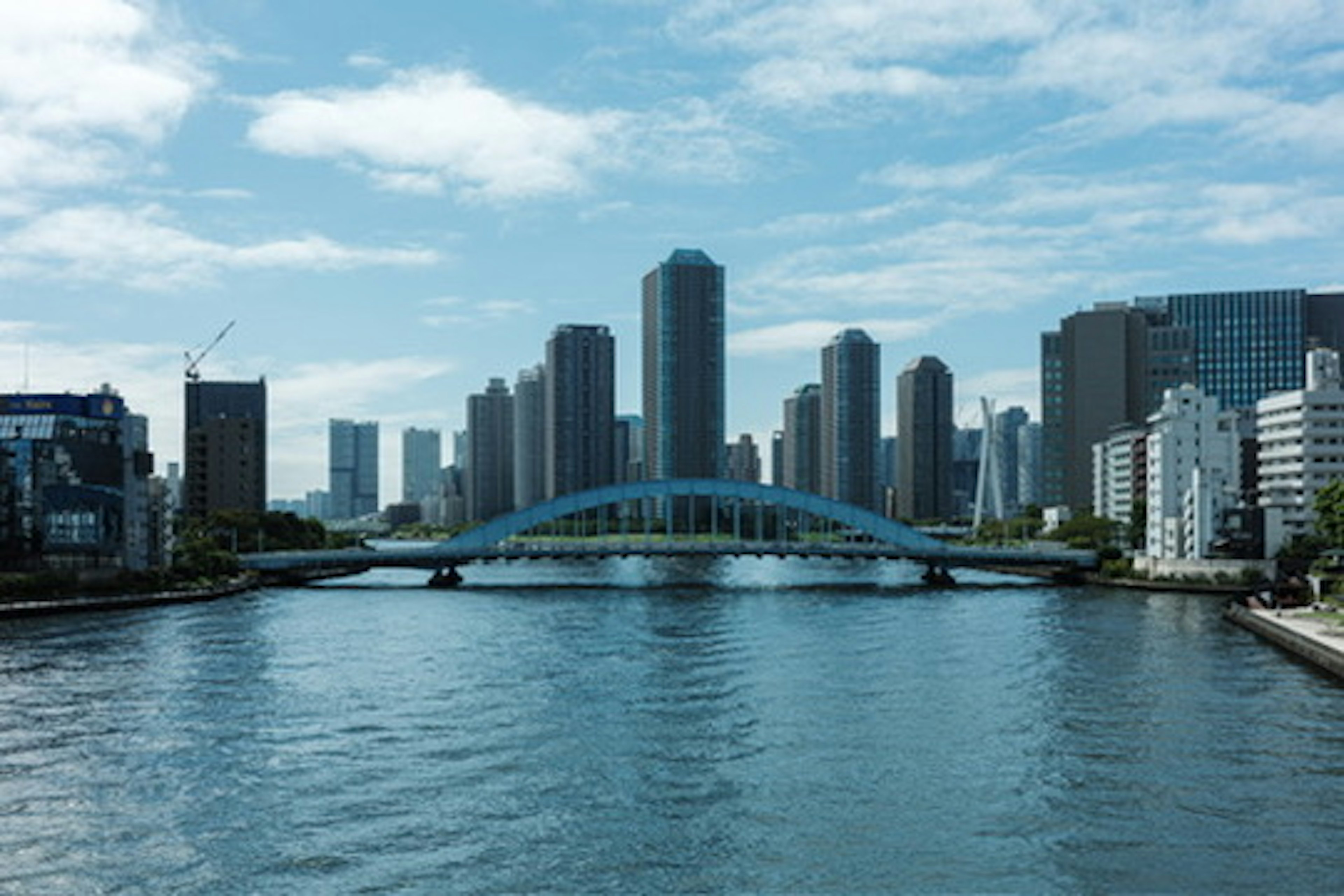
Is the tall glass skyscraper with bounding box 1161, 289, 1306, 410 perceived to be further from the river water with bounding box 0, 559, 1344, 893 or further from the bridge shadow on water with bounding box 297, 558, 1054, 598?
the river water with bounding box 0, 559, 1344, 893

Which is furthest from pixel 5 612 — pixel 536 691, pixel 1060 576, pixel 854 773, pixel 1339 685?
pixel 1060 576

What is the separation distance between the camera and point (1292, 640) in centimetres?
5150

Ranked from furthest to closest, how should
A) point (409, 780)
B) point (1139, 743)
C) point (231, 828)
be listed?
point (1139, 743) < point (409, 780) < point (231, 828)

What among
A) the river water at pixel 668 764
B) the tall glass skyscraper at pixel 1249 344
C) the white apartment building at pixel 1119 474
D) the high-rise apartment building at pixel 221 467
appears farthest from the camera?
the tall glass skyscraper at pixel 1249 344

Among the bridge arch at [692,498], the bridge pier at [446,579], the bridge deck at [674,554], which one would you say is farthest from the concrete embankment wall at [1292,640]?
the bridge pier at [446,579]

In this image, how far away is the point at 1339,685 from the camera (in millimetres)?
42281

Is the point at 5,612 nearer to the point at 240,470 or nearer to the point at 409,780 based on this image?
the point at 409,780

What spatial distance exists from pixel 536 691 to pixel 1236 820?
2106cm

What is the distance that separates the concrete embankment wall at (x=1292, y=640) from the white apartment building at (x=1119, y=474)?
5821 centimetres

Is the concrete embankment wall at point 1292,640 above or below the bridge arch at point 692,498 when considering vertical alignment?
below

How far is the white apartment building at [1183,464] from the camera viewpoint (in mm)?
94625

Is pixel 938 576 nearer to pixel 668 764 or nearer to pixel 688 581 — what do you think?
pixel 688 581

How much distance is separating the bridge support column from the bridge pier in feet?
113

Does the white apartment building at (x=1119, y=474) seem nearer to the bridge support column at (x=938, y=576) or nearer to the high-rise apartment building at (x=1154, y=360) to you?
the high-rise apartment building at (x=1154, y=360)
